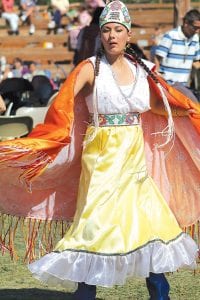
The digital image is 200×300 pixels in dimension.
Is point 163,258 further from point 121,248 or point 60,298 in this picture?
point 60,298

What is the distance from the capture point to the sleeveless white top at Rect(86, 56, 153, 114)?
4.45 metres

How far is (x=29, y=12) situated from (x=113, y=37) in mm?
16937

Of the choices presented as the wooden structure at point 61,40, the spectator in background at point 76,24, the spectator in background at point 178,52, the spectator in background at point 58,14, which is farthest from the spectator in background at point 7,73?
the spectator in background at point 178,52

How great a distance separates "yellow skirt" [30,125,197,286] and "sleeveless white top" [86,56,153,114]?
0.10m

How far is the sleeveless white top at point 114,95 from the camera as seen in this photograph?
4445mm

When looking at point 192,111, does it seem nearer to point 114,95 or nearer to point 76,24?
point 114,95

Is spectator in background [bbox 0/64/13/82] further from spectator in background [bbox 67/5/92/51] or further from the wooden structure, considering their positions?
spectator in background [bbox 67/5/92/51]

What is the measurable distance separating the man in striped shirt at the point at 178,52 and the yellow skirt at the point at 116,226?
4.94m

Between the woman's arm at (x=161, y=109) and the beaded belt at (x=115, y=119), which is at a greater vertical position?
the woman's arm at (x=161, y=109)

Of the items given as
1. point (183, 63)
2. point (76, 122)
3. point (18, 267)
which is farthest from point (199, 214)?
point (183, 63)

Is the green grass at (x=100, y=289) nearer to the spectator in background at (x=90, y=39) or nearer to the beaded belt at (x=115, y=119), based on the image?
the beaded belt at (x=115, y=119)

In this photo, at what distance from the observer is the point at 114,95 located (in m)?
4.44

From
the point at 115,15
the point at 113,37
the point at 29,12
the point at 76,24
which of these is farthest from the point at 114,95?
the point at 29,12

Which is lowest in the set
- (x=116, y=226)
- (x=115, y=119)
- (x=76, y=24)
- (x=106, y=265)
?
(x=106, y=265)
